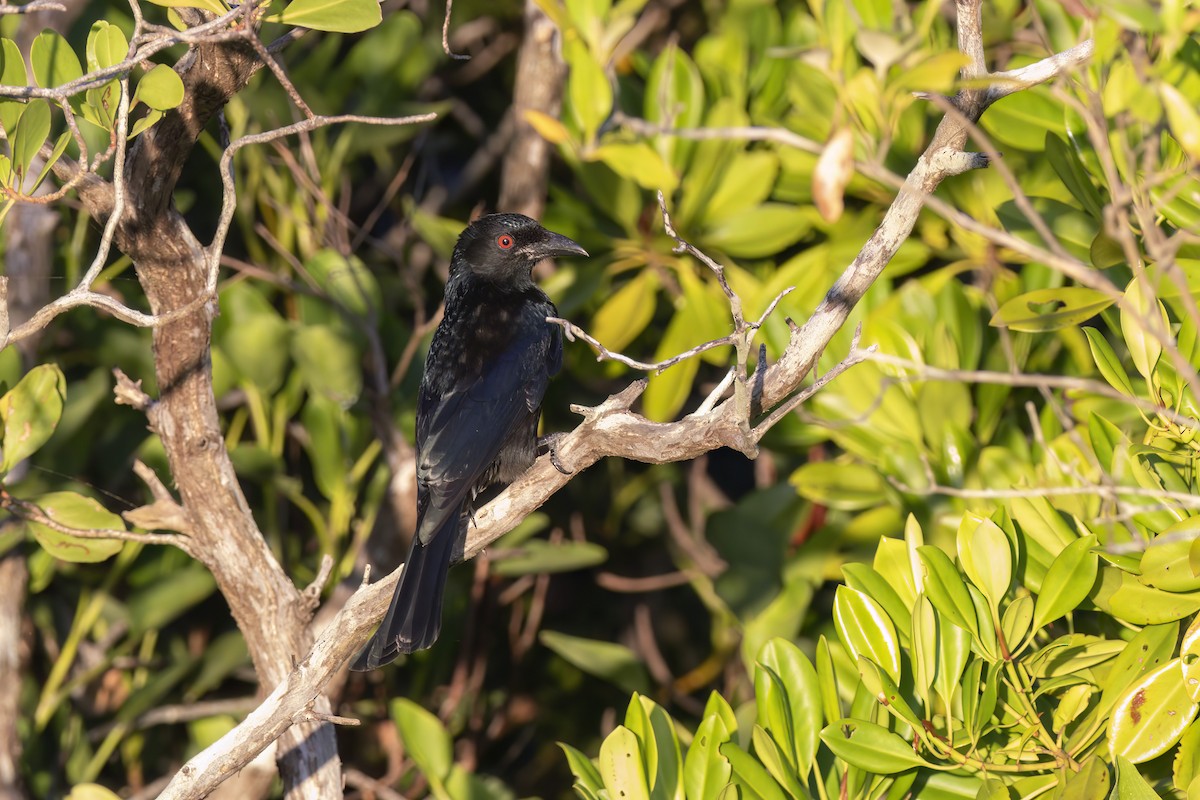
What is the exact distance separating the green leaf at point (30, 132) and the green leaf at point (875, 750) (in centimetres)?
194

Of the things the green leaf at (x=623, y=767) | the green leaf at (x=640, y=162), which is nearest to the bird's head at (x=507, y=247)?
the green leaf at (x=640, y=162)

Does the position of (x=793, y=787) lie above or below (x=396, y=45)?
below

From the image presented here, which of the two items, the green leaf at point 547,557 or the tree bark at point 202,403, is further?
the green leaf at point 547,557

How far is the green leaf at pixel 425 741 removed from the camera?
3223 mm

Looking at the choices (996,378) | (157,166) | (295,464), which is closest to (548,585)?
(295,464)

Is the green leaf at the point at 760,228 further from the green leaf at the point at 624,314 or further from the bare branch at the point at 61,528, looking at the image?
the bare branch at the point at 61,528

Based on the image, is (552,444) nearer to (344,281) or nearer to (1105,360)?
(344,281)

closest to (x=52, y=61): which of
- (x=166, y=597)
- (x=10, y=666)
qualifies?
(x=166, y=597)

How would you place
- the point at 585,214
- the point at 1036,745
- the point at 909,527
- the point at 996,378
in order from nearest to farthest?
1. the point at 996,378
2. the point at 1036,745
3. the point at 909,527
4. the point at 585,214

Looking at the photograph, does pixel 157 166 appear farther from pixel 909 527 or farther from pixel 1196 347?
pixel 1196 347

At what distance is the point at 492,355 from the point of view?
383 centimetres

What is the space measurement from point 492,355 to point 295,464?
1427 mm

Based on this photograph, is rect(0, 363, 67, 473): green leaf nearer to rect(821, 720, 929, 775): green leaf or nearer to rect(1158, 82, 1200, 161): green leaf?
rect(821, 720, 929, 775): green leaf

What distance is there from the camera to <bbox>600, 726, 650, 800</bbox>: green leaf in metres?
2.62
